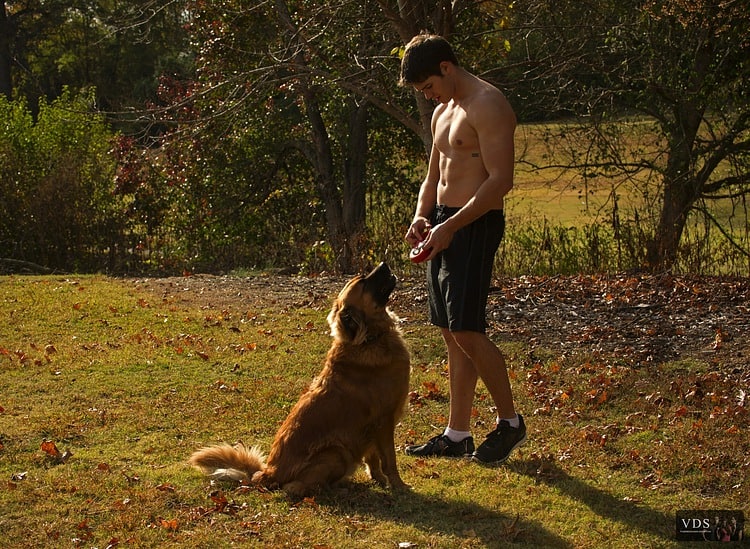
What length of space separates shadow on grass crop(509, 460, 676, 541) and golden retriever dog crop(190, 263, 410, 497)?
34.9 inches

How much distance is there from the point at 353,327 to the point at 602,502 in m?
1.75

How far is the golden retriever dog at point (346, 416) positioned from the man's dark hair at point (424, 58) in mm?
1163

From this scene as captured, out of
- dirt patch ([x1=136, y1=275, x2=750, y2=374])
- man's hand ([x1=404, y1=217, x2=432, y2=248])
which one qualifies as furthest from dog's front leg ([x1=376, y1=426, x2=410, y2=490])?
dirt patch ([x1=136, y1=275, x2=750, y2=374])

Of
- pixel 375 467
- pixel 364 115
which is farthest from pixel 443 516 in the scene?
pixel 364 115

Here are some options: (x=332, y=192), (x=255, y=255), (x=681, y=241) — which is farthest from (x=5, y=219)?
(x=681, y=241)

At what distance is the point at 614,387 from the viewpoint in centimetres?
766

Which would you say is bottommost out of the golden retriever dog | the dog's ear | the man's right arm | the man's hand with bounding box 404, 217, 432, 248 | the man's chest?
the golden retriever dog

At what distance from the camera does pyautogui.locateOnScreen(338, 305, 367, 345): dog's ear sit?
18.4 ft

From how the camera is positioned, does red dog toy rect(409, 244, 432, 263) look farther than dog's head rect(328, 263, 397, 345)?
No

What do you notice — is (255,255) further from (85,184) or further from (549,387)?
(549,387)

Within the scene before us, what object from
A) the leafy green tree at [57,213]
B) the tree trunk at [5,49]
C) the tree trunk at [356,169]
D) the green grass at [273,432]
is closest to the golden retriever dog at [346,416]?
the green grass at [273,432]

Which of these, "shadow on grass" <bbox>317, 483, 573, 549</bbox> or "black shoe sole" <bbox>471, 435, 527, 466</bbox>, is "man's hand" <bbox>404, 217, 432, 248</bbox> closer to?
"black shoe sole" <bbox>471, 435, 527, 466</bbox>

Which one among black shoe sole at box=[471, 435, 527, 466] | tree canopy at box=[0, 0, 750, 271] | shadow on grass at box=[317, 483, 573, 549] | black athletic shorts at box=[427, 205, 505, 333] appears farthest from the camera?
tree canopy at box=[0, 0, 750, 271]

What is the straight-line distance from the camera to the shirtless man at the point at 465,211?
17.4 feet
